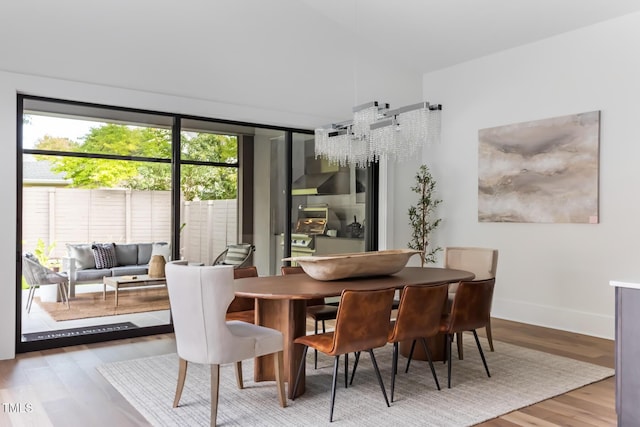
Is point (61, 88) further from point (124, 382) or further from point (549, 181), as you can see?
point (549, 181)

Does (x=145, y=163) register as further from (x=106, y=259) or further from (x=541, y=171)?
(x=541, y=171)

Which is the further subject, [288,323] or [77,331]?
[77,331]

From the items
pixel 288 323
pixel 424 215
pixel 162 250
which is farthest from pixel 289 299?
pixel 424 215

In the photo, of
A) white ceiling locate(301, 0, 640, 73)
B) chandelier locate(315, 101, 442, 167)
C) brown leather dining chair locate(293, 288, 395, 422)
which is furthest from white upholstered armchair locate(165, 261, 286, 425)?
white ceiling locate(301, 0, 640, 73)

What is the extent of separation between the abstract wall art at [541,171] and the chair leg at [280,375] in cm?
374

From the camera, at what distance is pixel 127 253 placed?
5.36 m

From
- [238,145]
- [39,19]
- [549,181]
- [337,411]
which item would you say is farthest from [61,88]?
[549,181]

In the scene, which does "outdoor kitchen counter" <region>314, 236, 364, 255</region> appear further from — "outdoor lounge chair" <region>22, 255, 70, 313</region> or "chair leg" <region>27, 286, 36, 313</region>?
"chair leg" <region>27, 286, 36, 313</region>

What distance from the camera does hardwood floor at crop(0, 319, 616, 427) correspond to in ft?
10.7

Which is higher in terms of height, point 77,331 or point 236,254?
point 236,254

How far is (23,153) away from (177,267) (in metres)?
2.51

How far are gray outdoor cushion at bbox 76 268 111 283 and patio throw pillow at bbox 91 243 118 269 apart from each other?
0.16 feet

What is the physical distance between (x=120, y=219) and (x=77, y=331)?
3.64ft

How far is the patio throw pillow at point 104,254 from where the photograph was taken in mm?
5180
